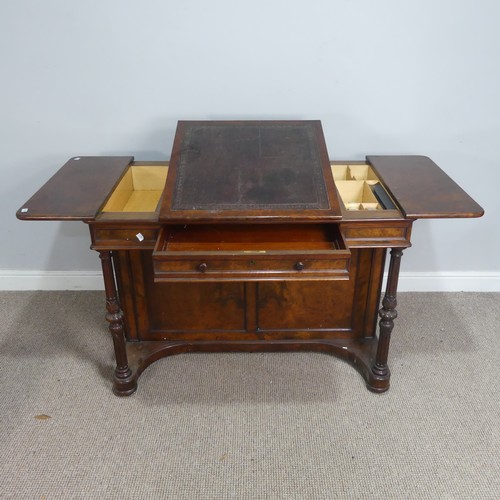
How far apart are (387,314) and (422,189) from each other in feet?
1.51

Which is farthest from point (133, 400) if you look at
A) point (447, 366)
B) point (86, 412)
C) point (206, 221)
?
point (447, 366)

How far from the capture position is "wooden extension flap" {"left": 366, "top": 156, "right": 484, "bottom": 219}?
158 cm

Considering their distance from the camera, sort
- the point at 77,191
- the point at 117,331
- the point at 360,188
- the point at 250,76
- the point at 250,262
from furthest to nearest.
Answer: the point at 250,76
the point at 360,188
the point at 117,331
the point at 77,191
the point at 250,262

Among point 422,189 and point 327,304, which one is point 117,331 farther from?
point 422,189

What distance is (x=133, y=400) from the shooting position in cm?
191

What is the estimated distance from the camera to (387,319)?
182cm

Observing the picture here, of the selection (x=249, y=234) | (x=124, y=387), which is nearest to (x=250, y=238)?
(x=249, y=234)

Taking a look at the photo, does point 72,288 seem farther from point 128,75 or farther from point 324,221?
point 324,221

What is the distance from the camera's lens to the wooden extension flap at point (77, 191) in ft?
5.14

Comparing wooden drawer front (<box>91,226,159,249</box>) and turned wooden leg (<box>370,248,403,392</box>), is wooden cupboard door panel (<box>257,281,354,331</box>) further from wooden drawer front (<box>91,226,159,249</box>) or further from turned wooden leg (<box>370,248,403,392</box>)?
wooden drawer front (<box>91,226,159,249</box>)

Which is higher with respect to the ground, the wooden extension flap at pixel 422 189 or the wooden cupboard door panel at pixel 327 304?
the wooden extension flap at pixel 422 189

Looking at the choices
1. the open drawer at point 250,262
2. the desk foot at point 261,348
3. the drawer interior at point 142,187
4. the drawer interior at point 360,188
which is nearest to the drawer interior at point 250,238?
the open drawer at point 250,262

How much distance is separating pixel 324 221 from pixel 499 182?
47.9 inches

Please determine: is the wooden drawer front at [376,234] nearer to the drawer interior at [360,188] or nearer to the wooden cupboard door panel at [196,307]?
the drawer interior at [360,188]
